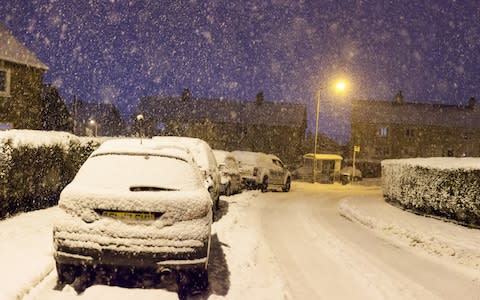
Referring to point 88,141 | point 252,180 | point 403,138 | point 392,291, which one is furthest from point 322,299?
point 403,138

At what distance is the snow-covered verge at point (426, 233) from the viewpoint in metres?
9.70

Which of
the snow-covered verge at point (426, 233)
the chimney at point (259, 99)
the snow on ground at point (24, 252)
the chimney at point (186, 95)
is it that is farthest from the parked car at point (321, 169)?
the snow on ground at point (24, 252)

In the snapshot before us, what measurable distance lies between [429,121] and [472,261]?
2511 inches

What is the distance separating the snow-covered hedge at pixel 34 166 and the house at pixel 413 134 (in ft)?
186

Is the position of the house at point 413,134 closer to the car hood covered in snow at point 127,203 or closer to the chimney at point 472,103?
the chimney at point 472,103

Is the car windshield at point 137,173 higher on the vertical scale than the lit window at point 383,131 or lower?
lower

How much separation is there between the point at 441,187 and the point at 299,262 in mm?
7118

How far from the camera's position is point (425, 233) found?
11219 millimetres

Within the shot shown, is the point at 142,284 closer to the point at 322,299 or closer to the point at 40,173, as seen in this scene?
the point at 322,299

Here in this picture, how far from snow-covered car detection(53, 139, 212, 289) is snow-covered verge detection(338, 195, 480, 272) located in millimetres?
5874

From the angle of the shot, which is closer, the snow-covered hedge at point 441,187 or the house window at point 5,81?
the snow-covered hedge at point 441,187

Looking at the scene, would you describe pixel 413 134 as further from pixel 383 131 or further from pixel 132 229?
pixel 132 229

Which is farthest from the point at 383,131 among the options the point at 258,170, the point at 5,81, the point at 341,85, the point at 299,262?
the point at 299,262

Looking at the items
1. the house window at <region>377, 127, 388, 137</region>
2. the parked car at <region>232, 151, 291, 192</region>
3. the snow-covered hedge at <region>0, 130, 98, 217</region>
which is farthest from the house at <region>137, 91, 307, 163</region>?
the snow-covered hedge at <region>0, 130, 98, 217</region>
